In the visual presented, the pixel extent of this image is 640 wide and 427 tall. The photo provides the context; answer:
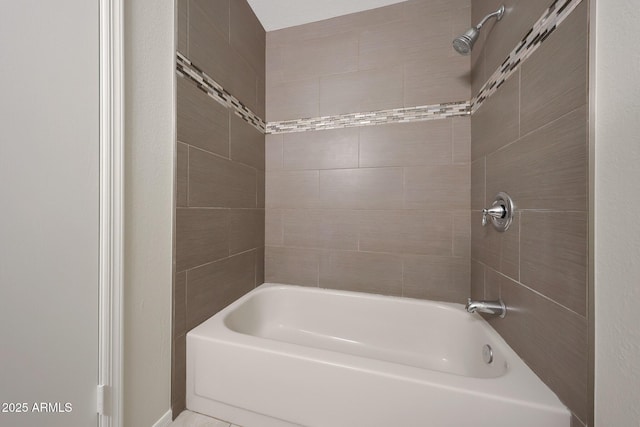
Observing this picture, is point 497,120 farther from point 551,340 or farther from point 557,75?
point 551,340

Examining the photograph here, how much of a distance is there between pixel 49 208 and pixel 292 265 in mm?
1217

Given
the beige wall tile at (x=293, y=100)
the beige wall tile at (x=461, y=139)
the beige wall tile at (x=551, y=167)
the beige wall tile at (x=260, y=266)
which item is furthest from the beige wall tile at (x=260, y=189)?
the beige wall tile at (x=551, y=167)

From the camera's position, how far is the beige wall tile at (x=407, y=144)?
138 centimetres

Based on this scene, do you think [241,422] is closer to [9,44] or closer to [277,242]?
[277,242]

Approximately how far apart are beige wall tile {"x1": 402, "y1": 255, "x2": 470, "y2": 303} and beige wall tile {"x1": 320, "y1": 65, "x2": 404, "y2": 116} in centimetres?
99

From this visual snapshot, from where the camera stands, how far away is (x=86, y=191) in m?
0.70

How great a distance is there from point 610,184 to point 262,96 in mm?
1731

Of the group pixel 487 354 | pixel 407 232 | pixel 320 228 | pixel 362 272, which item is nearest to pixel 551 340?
pixel 487 354

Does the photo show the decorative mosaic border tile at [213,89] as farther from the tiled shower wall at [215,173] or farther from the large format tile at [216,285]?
the large format tile at [216,285]

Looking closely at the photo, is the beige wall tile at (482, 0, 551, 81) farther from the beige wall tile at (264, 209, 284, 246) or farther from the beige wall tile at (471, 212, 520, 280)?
the beige wall tile at (264, 209, 284, 246)

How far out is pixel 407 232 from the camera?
56.5 inches

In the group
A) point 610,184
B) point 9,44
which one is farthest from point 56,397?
point 610,184

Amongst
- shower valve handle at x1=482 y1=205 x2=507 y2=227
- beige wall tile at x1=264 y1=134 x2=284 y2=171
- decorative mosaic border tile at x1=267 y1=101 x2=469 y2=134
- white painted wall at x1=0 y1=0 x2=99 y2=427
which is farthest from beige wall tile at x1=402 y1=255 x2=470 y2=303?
white painted wall at x1=0 y1=0 x2=99 y2=427

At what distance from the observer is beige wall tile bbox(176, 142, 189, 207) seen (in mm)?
950
